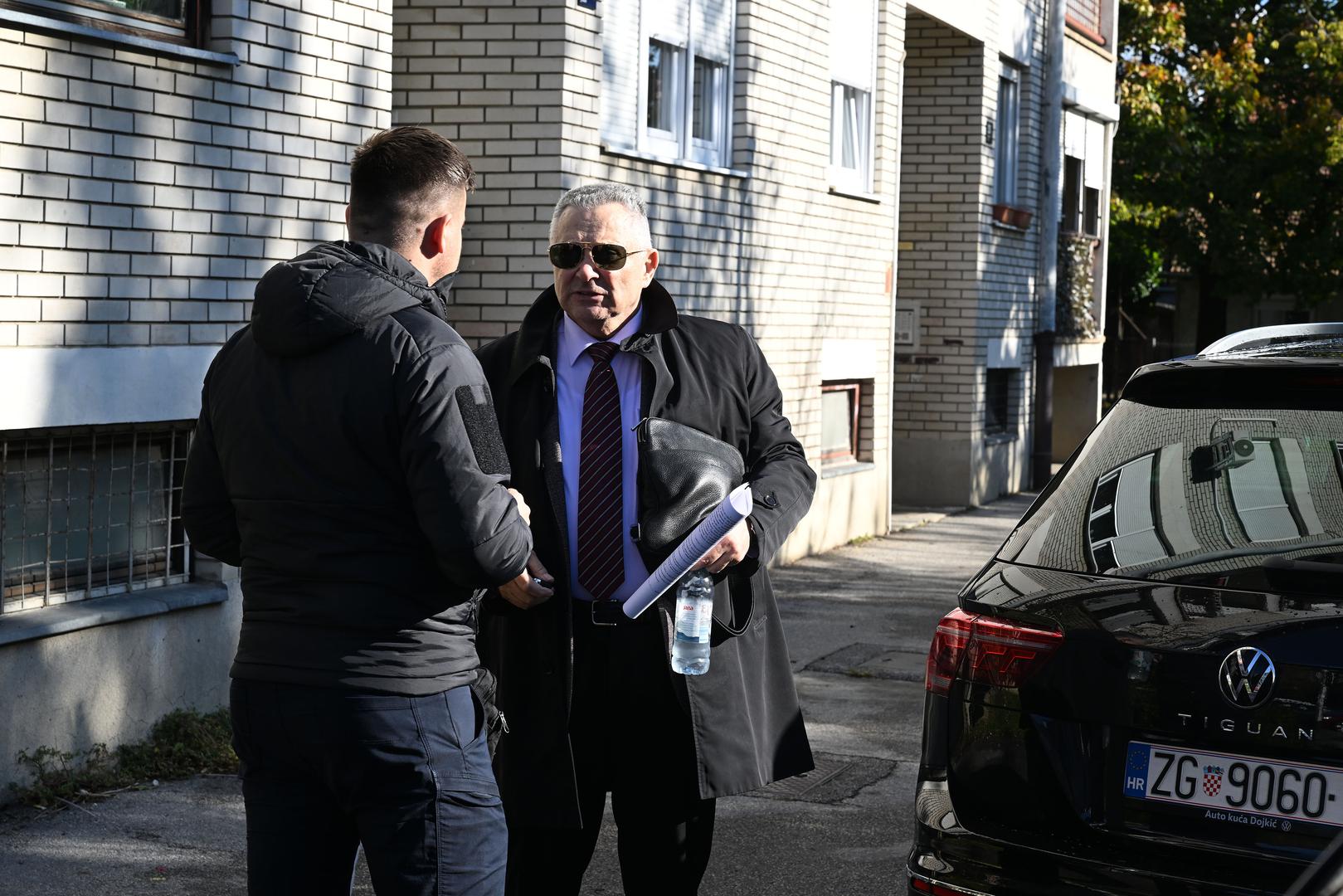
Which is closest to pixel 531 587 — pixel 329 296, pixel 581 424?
pixel 581 424

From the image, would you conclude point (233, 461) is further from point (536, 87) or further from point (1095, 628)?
point (536, 87)

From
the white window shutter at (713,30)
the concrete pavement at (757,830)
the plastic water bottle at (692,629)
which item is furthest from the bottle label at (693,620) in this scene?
the white window shutter at (713,30)

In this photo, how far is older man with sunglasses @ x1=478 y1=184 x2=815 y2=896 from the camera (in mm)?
3682

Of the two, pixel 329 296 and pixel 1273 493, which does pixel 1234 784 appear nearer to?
pixel 1273 493

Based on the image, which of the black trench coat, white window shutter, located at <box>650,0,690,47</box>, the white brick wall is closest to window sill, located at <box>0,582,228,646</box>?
the white brick wall

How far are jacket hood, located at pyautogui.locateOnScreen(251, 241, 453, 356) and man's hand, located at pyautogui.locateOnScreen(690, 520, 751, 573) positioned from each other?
0.90 m

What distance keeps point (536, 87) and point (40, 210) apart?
12.1 ft

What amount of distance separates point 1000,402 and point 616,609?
14.9m

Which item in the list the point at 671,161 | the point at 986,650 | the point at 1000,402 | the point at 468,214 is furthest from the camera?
the point at 1000,402

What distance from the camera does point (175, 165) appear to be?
246 inches

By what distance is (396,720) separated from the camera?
2816 millimetres

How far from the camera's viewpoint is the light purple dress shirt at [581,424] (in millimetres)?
3707

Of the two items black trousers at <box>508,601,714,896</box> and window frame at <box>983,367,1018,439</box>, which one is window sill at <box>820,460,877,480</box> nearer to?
window frame at <box>983,367,1018,439</box>

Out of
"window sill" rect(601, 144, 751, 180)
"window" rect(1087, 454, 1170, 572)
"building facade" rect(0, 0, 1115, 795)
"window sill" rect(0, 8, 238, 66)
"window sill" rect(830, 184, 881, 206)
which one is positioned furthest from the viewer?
"window sill" rect(830, 184, 881, 206)
